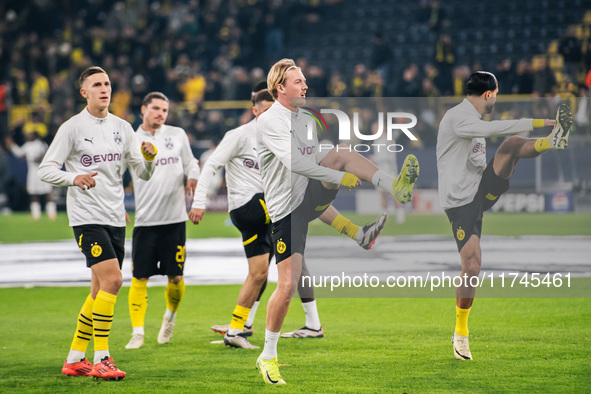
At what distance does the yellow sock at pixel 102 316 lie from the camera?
6414 millimetres

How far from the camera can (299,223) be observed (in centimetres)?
614

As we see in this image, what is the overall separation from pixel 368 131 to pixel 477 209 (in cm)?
115

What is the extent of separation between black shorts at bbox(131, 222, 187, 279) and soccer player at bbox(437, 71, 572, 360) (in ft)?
8.28

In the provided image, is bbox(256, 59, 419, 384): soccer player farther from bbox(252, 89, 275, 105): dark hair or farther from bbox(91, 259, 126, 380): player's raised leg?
bbox(252, 89, 275, 105): dark hair

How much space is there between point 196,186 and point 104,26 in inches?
897

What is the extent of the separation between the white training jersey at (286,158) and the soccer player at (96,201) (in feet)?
3.72

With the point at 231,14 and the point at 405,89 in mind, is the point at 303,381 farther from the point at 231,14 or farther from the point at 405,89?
the point at 231,14

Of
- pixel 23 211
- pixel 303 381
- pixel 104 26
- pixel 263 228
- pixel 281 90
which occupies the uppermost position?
pixel 104 26

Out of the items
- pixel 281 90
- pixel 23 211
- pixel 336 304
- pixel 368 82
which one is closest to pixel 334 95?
pixel 368 82

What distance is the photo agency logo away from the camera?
21.8ft

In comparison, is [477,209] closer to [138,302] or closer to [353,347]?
[353,347]

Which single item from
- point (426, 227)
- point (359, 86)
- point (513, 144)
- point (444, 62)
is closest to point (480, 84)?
→ point (513, 144)

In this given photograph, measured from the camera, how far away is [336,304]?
9.91 m

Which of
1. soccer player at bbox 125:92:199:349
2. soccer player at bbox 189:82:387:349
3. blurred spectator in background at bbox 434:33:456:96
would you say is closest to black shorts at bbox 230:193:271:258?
soccer player at bbox 189:82:387:349
